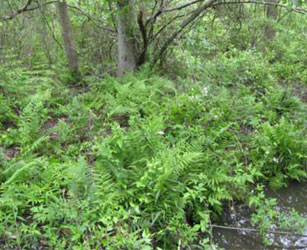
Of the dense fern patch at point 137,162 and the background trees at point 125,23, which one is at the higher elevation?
the background trees at point 125,23

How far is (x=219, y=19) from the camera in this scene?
8.27 meters

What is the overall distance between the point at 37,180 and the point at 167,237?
5.67ft

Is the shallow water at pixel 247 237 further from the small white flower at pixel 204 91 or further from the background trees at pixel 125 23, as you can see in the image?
the background trees at pixel 125 23

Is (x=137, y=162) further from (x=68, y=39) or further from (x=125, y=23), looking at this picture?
(x=68, y=39)

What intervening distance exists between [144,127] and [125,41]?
12.7 feet

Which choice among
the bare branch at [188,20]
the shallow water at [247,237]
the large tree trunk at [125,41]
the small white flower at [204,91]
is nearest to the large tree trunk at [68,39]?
the large tree trunk at [125,41]

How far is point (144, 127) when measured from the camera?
447 centimetres

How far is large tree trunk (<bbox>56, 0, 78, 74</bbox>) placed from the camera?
313 inches

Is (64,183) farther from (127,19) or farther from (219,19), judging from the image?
(219,19)

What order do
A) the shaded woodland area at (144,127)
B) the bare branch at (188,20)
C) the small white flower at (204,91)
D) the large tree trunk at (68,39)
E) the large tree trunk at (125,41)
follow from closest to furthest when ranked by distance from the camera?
1. the shaded woodland area at (144,127)
2. the small white flower at (204,91)
3. the bare branch at (188,20)
4. the large tree trunk at (125,41)
5. the large tree trunk at (68,39)

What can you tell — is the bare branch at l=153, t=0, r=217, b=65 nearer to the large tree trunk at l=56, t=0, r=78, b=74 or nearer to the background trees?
Result: the background trees

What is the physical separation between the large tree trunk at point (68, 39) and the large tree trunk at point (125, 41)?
3.82ft

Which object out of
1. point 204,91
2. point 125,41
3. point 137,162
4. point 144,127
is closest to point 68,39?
point 125,41

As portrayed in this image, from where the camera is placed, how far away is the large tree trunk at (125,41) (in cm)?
746
